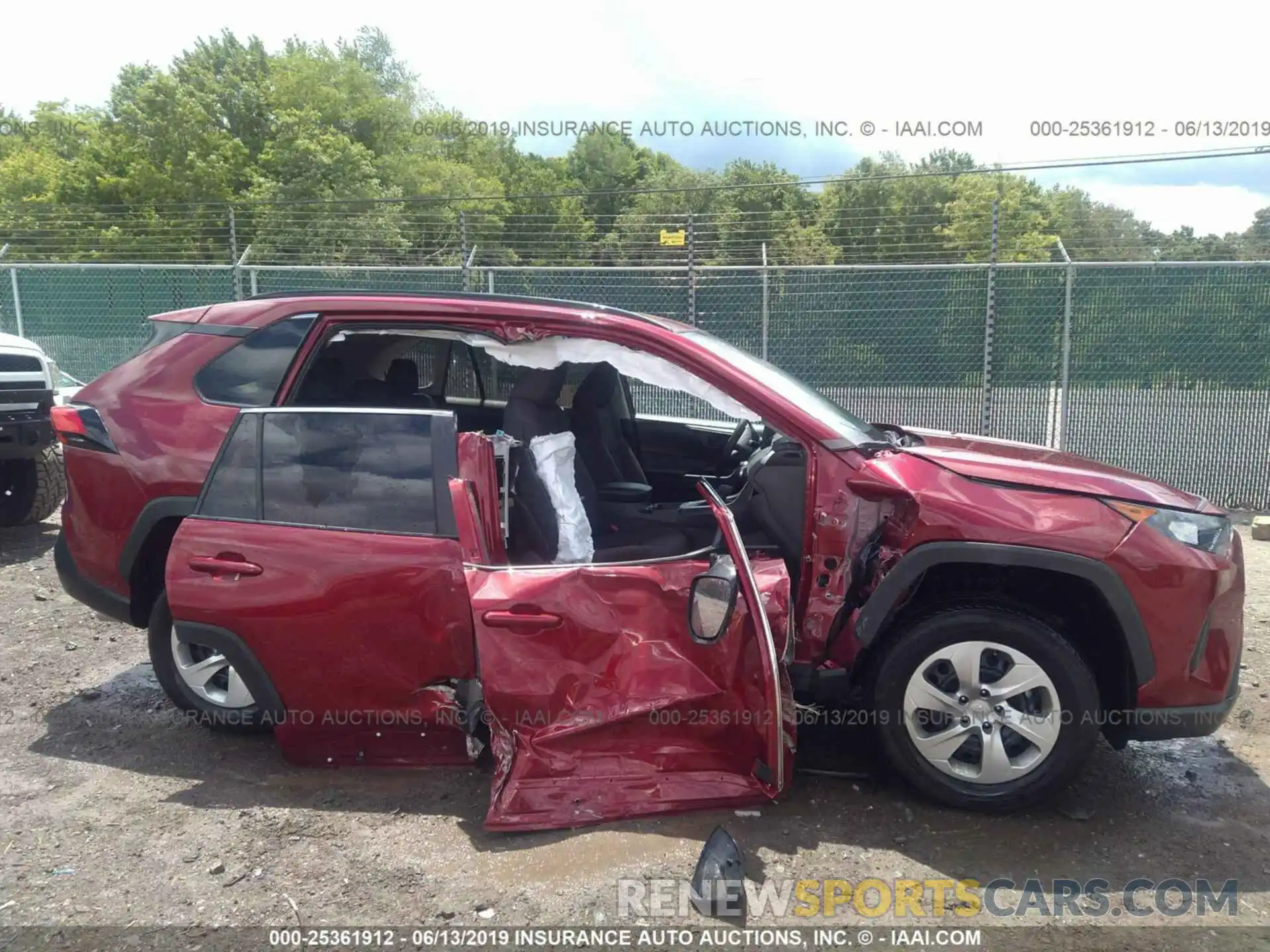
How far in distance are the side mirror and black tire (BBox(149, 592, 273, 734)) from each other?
2.06 m

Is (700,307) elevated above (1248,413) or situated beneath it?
elevated above

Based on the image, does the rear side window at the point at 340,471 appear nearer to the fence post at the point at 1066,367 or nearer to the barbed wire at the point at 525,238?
the barbed wire at the point at 525,238

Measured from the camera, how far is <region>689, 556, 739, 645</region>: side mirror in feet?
10.1

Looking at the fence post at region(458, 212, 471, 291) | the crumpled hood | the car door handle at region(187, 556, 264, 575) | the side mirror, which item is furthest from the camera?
the fence post at region(458, 212, 471, 291)

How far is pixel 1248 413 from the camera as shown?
8.47 meters

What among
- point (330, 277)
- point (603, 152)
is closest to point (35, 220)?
point (330, 277)

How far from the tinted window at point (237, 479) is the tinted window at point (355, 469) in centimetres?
6

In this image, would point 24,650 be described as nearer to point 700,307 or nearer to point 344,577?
point 344,577

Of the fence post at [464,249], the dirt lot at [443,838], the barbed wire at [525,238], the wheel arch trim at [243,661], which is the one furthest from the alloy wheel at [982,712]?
the fence post at [464,249]

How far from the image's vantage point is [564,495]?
4.02 meters

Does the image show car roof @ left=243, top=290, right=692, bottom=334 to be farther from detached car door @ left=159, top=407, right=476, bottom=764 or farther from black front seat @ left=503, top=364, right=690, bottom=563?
detached car door @ left=159, top=407, right=476, bottom=764

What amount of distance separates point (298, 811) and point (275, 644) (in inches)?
24.9

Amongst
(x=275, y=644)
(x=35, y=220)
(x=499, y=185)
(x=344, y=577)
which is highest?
(x=499, y=185)

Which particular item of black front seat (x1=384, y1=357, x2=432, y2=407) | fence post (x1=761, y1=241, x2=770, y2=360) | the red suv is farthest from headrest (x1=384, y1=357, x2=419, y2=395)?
fence post (x1=761, y1=241, x2=770, y2=360)
